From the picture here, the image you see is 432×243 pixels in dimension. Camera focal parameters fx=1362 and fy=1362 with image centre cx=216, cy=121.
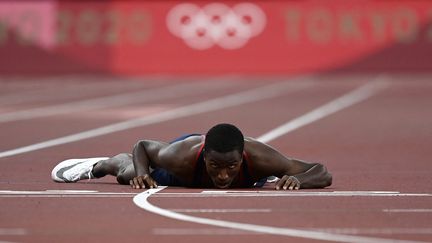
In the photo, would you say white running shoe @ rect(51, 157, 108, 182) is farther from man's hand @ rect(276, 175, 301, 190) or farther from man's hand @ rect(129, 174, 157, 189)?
man's hand @ rect(276, 175, 301, 190)

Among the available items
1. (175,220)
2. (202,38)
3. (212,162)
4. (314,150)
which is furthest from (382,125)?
(202,38)

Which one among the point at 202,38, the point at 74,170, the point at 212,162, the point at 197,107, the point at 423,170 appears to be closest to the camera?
the point at 212,162

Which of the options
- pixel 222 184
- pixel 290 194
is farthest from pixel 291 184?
pixel 222 184

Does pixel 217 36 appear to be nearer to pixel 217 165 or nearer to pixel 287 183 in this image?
pixel 287 183

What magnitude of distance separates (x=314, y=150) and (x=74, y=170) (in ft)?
15.7

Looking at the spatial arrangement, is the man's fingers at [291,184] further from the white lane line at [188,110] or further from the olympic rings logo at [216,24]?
the olympic rings logo at [216,24]

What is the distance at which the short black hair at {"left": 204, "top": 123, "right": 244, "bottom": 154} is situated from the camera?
1030 centimetres

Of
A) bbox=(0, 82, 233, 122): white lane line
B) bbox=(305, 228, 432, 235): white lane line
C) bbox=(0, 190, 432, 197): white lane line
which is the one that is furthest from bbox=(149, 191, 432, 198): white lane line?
bbox=(0, 82, 233, 122): white lane line

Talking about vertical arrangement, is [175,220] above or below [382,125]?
above

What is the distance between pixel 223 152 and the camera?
33.8 feet

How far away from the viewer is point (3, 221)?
897 cm

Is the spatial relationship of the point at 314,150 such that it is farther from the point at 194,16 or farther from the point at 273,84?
the point at 194,16

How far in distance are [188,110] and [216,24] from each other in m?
15.1

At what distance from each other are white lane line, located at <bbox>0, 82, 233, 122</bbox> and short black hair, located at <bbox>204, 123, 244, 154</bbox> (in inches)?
509
